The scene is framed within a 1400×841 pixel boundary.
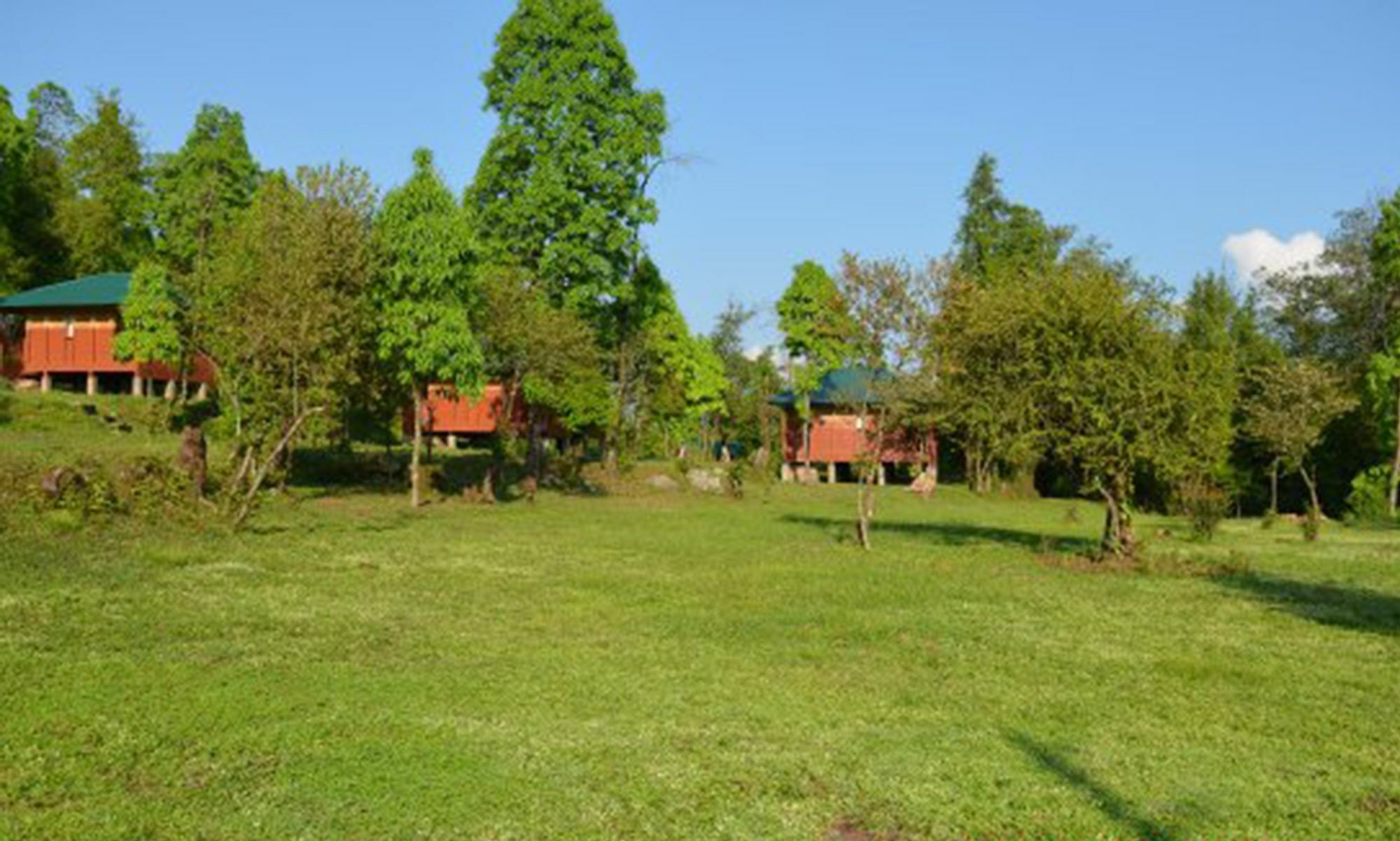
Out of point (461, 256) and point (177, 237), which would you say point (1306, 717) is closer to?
point (461, 256)

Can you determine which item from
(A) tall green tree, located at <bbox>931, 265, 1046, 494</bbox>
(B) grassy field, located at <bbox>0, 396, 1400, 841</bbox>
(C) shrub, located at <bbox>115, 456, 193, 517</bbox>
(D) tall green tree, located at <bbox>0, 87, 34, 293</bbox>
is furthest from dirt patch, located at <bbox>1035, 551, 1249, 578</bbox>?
(D) tall green tree, located at <bbox>0, 87, 34, 293</bbox>

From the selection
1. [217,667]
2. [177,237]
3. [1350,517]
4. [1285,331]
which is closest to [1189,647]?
[217,667]

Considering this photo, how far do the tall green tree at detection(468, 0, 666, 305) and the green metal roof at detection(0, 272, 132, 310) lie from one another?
1539 cm

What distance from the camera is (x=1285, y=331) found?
70.9 m

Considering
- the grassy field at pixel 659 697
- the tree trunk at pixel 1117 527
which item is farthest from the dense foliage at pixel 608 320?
the grassy field at pixel 659 697

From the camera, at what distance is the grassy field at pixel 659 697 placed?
7574 mm

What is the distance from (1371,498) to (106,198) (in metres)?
61.4

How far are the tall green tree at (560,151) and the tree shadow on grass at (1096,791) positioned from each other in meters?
35.8

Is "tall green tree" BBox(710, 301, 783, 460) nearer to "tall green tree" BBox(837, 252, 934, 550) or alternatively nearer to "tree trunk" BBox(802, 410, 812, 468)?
"tree trunk" BBox(802, 410, 812, 468)

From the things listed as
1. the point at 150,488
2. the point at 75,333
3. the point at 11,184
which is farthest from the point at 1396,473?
the point at 11,184

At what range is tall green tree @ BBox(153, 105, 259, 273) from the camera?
50188 mm

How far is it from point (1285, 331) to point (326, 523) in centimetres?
6378

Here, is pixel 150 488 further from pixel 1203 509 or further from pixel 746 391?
pixel 746 391

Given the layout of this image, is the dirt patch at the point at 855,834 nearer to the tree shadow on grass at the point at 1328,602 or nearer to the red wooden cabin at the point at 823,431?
the tree shadow on grass at the point at 1328,602
